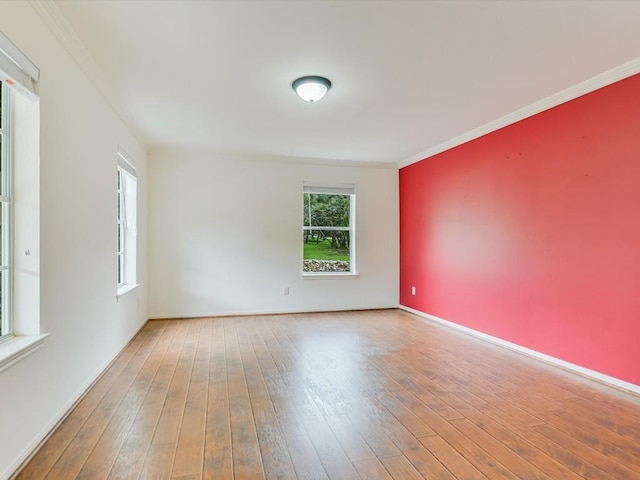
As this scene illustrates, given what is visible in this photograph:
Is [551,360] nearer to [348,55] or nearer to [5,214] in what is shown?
[348,55]

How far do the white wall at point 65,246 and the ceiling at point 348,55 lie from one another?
1.01ft

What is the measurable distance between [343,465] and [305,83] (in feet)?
8.75

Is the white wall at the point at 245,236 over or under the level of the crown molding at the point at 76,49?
under

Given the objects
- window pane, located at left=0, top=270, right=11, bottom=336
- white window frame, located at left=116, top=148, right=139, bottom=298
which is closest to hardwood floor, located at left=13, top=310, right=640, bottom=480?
window pane, located at left=0, top=270, right=11, bottom=336

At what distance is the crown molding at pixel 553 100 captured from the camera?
2.71m

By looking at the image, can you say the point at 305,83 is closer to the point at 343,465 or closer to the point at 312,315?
the point at 343,465

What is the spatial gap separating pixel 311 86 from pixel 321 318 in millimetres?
3441

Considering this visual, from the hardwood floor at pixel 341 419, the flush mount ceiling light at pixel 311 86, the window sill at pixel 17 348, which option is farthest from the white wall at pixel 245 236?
the window sill at pixel 17 348

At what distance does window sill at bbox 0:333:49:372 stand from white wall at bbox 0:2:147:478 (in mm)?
45

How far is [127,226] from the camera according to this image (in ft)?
13.9

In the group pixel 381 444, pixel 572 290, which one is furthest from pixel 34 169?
pixel 572 290

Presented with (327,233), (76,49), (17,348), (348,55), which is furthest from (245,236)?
(17,348)

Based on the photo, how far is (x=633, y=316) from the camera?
2.71 meters

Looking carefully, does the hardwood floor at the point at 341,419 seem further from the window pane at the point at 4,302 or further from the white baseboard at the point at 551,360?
the window pane at the point at 4,302
